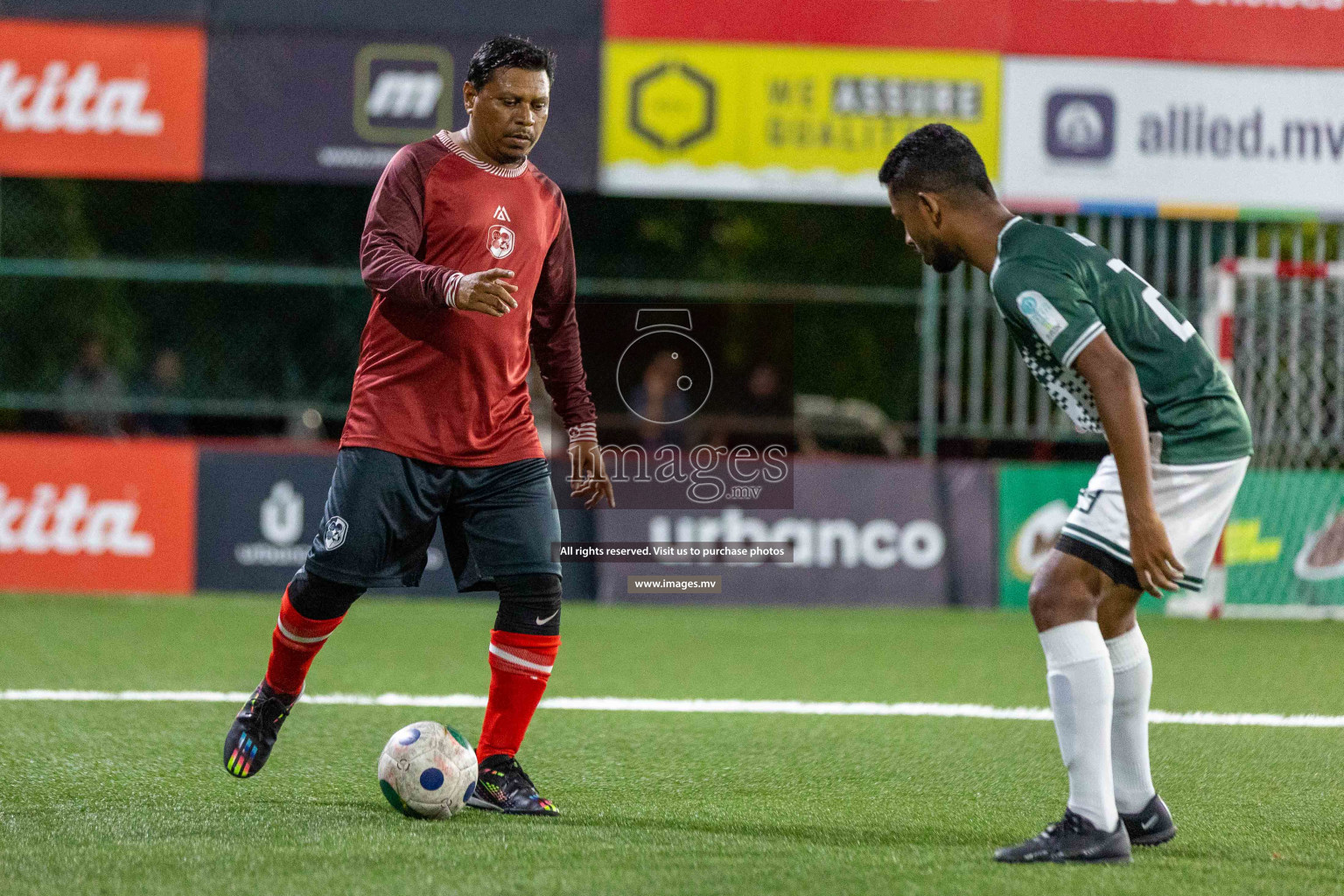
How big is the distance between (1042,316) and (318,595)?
2.21m

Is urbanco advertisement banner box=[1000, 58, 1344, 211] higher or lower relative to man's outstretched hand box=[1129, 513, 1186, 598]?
higher

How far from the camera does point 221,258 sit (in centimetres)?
1861

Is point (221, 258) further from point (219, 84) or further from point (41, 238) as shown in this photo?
point (219, 84)

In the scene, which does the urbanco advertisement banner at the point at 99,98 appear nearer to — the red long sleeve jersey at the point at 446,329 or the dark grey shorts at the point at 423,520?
the red long sleeve jersey at the point at 446,329

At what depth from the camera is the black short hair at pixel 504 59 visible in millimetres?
4641

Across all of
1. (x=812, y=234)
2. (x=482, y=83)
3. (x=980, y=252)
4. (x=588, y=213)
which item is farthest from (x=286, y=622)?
(x=812, y=234)

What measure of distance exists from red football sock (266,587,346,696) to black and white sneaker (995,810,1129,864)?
206 centimetres

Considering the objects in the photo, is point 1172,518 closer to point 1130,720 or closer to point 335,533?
point 1130,720

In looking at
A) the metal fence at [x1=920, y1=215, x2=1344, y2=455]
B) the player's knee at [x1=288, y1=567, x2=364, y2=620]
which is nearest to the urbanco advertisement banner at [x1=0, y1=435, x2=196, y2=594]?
the metal fence at [x1=920, y1=215, x2=1344, y2=455]

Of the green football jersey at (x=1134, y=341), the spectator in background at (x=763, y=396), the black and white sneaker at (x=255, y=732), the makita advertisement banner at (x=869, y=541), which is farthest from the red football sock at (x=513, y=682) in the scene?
the spectator in background at (x=763, y=396)

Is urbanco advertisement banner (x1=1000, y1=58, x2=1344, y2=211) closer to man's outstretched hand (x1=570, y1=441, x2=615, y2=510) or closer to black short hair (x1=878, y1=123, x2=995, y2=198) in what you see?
man's outstretched hand (x1=570, y1=441, x2=615, y2=510)

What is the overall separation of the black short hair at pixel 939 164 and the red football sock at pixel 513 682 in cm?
171

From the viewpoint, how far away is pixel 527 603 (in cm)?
479

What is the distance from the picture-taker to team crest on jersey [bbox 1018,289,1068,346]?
394 centimetres
